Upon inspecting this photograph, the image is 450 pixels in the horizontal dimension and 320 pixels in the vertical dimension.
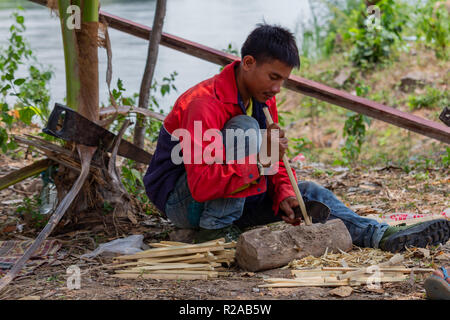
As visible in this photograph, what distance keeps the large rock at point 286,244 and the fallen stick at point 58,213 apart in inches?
36.0

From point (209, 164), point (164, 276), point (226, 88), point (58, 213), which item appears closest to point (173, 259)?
point (164, 276)

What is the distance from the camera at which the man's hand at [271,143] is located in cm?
261

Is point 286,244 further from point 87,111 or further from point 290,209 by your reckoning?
point 87,111

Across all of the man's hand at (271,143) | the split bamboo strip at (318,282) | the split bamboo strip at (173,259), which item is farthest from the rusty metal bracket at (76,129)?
the split bamboo strip at (318,282)

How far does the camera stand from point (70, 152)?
3219 mm

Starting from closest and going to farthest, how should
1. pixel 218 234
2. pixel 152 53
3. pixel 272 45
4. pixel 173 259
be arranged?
pixel 173 259, pixel 272 45, pixel 218 234, pixel 152 53

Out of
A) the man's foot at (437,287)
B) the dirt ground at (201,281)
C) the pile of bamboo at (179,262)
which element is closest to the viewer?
the man's foot at (437,287)

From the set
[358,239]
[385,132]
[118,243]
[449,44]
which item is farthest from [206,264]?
[449,44]

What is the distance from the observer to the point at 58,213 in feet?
9.20

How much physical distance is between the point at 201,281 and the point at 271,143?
0.71 meters

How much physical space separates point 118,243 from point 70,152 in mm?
648

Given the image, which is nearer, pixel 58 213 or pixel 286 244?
pixel 286 244

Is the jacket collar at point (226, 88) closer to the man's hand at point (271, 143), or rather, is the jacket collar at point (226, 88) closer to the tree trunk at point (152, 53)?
the man's hand at point (271, 143)
